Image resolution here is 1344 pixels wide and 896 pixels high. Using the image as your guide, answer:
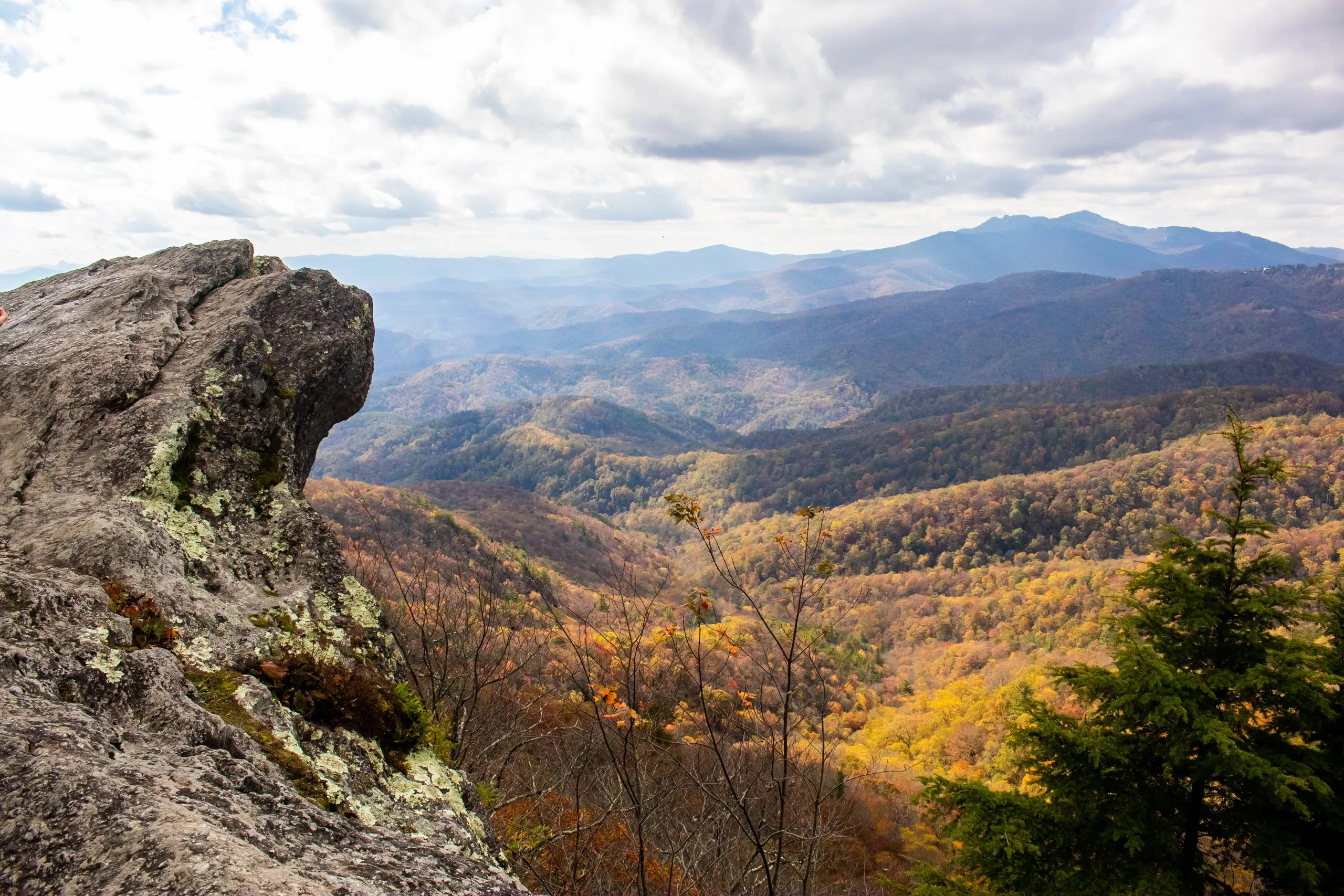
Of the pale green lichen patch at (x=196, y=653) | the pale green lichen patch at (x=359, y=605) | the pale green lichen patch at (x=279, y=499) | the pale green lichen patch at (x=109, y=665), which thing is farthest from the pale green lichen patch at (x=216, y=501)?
the pale green lichen patch at (x=109, y=665)

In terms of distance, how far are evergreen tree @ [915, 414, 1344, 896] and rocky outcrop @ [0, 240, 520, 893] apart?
9022mm

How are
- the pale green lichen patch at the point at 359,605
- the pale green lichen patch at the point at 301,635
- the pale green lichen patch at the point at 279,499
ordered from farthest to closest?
the pale green lichen patch at the point at 279,499, the pale green lichen patch at the point at 359,605, the pale green lichen patch at the point at 301,635

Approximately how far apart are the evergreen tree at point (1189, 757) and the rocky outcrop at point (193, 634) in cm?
902

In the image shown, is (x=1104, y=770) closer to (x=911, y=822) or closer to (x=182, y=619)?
(x=182, y=619)

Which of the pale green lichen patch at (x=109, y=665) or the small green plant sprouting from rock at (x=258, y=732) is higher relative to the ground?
the pale green lichen patch at (x=109, y=665)

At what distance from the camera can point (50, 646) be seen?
2975 millimetres

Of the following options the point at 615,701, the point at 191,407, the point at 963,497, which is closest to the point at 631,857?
the point at 615,701

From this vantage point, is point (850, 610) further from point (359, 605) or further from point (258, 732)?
point (258, 732)

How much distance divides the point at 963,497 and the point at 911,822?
13268 centimetres

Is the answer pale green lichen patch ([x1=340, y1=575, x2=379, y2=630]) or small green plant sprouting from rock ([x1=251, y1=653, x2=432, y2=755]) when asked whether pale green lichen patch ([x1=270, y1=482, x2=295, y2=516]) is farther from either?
small green plant sprouting from rock ([x1=251, y1=653, x2=432, y2=755])

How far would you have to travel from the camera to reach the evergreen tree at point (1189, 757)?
354 inches

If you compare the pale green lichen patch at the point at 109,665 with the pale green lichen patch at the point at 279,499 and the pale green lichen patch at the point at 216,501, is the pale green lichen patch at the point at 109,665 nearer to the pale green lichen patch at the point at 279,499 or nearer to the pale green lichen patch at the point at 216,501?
the pale green lichen patch at the point at 216,501

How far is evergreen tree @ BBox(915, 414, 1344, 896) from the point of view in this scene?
8992 millimetres

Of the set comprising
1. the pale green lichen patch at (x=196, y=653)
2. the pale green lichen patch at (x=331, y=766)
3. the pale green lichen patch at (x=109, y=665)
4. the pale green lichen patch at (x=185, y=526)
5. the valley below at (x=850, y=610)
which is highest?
the pale green lichen patch at (x=185, y=526)
